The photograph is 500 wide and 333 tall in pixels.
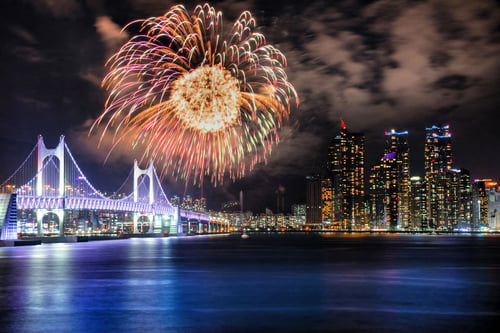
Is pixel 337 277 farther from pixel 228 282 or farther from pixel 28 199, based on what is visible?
pixel 28 199

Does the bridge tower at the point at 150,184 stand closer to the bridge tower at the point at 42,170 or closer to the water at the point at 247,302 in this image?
the bridge tower at the point at 42,170

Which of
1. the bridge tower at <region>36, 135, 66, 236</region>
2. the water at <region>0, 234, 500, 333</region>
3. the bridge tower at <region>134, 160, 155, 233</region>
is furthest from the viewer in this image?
the bridge tower at <region>134, 160, 155, 233</region>

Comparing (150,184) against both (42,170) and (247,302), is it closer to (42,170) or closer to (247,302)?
(42,170)

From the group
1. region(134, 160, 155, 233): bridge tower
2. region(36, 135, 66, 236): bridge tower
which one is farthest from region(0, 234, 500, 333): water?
region(134, 160, 155, 233): bridge tower

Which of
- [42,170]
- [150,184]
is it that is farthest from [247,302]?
[150,184]

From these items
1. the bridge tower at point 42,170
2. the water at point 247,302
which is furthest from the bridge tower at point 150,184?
the water at point 247,302

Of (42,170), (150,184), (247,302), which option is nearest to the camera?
(247,302)

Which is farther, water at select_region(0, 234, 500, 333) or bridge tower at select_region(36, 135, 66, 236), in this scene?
bridge tower at select_region(36, 135, 66, 236)

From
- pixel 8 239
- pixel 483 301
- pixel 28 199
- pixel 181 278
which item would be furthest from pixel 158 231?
pixel 483 301

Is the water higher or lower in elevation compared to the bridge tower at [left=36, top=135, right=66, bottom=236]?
lower

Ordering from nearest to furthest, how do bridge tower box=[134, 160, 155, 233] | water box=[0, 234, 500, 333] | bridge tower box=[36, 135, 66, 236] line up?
water box=[0, 234, 500, 333], bridge tower box=[36, 135, 66, 236], bridge tower box=[134, 160, 155, 233]

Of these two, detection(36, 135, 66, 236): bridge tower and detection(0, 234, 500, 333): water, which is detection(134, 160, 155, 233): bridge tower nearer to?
detection(36, 135, 66, 236): bridge tower

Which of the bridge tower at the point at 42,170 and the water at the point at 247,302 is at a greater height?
the bridge tower at the point at 42,170
